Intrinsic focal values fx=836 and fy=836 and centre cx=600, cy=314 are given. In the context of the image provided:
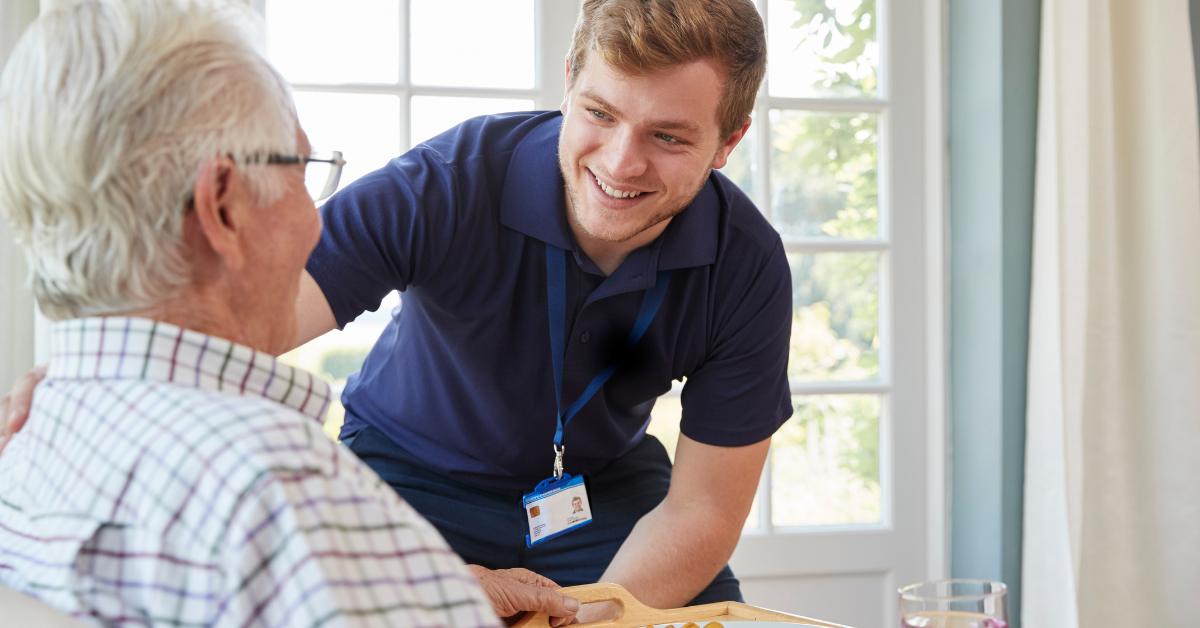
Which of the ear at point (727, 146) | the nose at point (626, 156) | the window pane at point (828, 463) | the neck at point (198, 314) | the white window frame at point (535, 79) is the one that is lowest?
the window pane at point (828, 463)

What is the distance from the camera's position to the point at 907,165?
230 cm

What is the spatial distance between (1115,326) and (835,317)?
0.66 m

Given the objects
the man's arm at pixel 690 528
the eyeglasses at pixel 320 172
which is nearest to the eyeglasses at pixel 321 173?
the eyeglasses at pixel 320 172

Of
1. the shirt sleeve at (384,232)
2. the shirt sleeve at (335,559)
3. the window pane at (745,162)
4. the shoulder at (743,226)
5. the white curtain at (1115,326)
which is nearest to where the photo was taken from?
the shirt sleeve at (335,559)

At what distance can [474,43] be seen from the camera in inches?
83.5

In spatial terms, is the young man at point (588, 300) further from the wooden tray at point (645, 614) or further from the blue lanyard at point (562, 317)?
the wooden tray at point (645, 614)

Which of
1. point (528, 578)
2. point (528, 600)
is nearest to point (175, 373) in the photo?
point (528, 600)

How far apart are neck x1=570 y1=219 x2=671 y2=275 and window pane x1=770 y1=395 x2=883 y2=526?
1.05 metres

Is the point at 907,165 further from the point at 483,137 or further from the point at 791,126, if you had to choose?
the point at 483,137

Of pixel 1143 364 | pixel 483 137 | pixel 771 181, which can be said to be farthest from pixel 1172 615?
pixel 483 137

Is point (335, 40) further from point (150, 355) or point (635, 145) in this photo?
point (150, 355)

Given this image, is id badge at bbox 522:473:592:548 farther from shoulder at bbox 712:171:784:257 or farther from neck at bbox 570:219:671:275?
shoulder at bbox 712:171:784:257

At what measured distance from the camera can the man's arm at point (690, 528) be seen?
54.6 inches

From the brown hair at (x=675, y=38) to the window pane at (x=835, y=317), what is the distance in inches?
41.6
